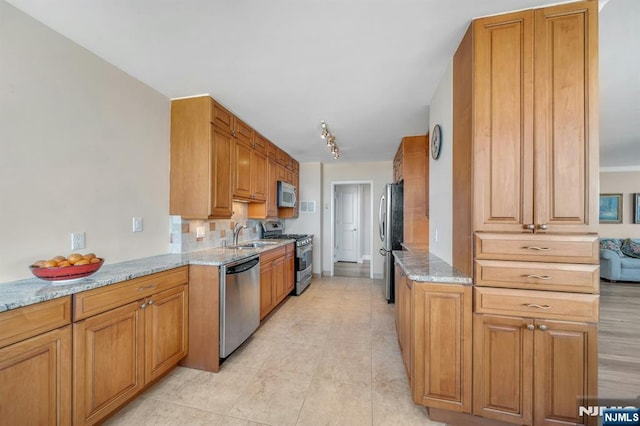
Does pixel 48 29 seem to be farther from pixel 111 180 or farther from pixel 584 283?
pixel 584 283

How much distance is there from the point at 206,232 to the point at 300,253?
5.28 ft

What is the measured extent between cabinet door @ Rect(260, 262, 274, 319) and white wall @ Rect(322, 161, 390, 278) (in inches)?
89.2

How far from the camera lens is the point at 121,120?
1963mm

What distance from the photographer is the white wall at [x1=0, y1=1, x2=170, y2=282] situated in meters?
1.36

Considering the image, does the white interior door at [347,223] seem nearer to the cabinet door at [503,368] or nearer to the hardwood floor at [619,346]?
the hardwood floor at [619,346]

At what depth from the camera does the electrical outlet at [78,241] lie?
1636 mm

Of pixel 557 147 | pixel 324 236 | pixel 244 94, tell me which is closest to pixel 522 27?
pixel 557 147

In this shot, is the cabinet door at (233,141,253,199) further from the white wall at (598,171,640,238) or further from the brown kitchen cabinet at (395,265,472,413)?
the white wall at (598,171,640,238)

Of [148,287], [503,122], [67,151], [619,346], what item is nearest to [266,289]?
[148,287]

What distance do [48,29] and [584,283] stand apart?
3459mm

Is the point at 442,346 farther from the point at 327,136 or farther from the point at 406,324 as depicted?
the point at 327,136

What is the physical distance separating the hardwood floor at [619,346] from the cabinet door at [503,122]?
1.70 meters

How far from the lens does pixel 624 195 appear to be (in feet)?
18.0

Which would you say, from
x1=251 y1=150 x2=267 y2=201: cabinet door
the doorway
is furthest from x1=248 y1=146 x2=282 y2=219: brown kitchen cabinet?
the doorway
